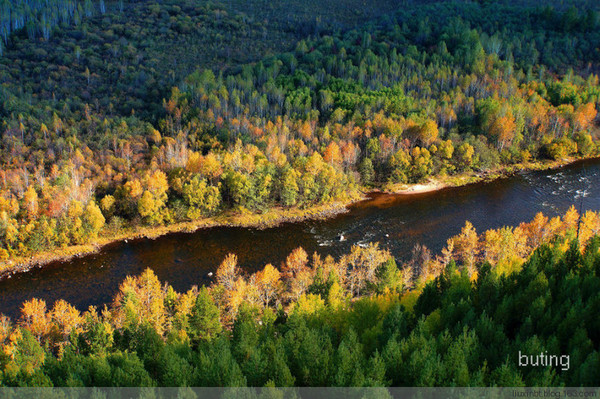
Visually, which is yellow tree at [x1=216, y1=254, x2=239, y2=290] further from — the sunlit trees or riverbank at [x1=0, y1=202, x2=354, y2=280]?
the sunlit trees

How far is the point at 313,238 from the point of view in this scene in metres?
67.3

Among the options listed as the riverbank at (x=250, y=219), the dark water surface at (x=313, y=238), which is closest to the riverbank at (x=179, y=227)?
the riverbank at (x=250, y=219)

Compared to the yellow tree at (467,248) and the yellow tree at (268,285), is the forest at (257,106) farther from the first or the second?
the yellow tree at (268,285)

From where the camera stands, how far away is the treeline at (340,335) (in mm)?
27891

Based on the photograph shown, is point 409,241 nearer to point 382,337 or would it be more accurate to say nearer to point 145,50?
point 382,337

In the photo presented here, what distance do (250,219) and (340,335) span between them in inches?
1497

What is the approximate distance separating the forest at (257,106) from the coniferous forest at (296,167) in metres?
→ 0.47

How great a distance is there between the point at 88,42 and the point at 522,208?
385ft

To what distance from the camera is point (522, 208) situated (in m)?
75.6

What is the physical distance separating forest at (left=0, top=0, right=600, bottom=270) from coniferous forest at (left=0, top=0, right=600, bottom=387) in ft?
1.56

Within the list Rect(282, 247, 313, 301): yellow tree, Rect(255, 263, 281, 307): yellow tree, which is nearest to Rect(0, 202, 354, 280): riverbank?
Rect(282, 247, 313, 301): yellow tree

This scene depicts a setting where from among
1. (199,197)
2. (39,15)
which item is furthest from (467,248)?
(39,15)

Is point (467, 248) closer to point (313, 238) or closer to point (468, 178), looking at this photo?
point (313, 238)

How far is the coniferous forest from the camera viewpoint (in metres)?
30.9
